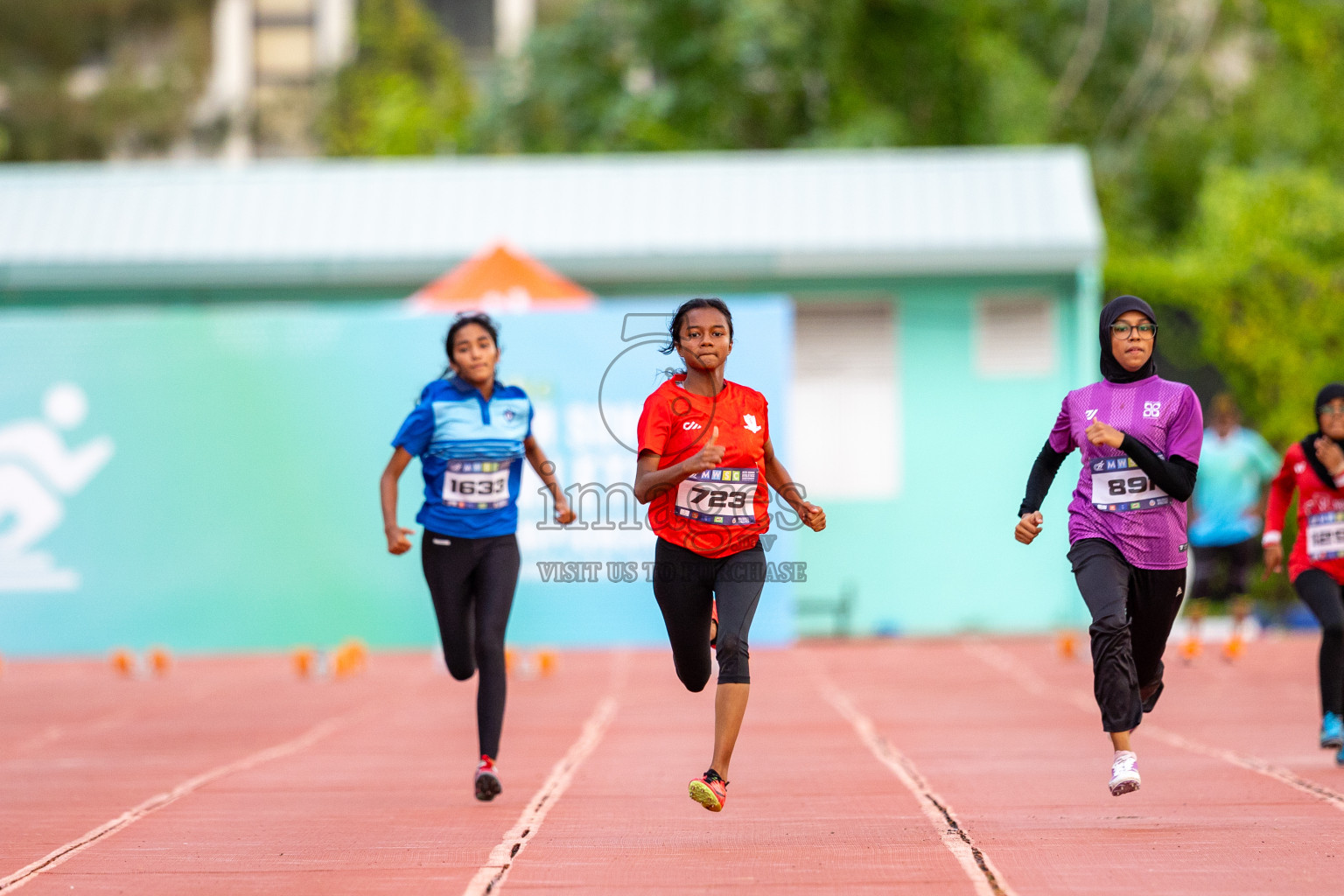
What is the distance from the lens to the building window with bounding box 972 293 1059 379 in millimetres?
17141

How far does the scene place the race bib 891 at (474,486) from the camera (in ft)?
23.7

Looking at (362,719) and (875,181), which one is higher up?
(875,181)

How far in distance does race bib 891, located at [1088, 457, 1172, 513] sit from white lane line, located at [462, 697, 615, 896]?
2556mm

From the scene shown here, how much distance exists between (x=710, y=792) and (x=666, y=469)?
3.77 feet

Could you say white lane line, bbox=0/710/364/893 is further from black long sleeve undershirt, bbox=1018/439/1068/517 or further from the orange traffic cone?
black long sleeve undershirt, bbox=1018/439/1068/517

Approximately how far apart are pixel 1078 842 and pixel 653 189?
497 inches

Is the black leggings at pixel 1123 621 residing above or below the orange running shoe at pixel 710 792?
above

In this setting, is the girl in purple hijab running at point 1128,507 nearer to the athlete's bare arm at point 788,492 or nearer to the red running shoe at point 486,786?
the athlete's bare arm at point 788,492

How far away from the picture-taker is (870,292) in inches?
680

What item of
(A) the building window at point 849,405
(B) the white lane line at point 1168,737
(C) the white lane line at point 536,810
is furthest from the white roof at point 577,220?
(C) the white lane line at point 536,810

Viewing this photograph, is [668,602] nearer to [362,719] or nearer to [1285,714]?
[362,719]

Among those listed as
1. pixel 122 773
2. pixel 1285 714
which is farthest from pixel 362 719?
pixel 1285 714

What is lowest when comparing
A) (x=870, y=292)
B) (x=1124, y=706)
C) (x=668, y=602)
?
(x=1124, y=706)

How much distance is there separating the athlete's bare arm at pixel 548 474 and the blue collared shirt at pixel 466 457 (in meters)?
0.11
